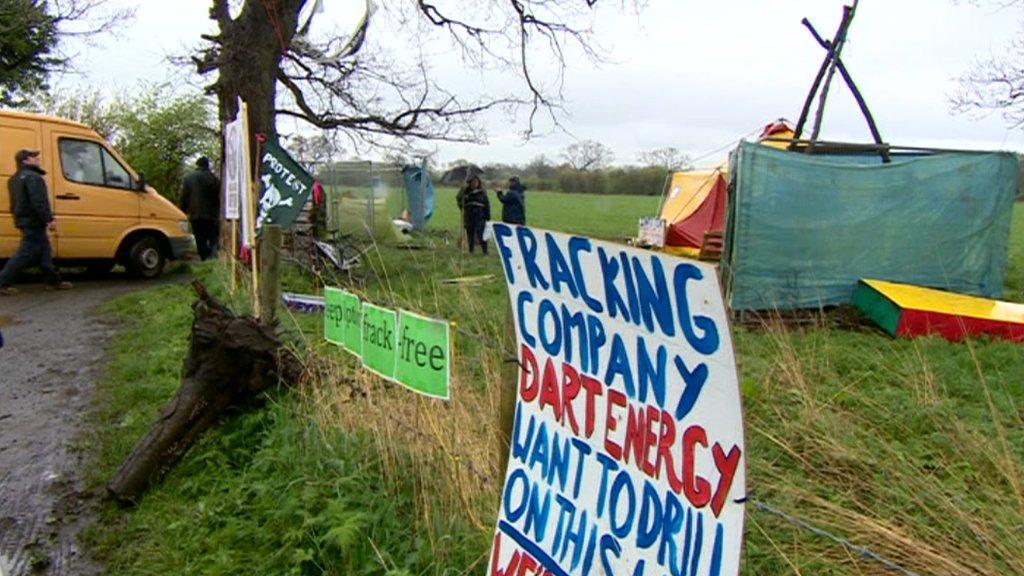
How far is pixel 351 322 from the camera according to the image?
3766 mm

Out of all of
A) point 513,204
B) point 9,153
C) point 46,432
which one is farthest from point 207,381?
point 513,204

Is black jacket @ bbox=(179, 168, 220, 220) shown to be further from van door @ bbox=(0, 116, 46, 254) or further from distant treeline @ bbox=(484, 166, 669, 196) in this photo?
distant treeline @ bbox=(484, 166, 669, 196)

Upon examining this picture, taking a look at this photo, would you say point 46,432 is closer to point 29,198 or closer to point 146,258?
point 29,198

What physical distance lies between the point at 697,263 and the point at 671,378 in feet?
0.89

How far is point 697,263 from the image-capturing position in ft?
4.69

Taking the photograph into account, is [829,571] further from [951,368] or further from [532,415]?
[951,368]

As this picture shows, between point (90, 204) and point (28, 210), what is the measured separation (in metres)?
1.49

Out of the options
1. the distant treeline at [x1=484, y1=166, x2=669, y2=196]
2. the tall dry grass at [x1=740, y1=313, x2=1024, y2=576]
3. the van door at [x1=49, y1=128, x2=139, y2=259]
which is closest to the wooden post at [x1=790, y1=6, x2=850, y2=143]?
the tall dry grass at [x1=740, y1=313, x2=1024, y2=576]

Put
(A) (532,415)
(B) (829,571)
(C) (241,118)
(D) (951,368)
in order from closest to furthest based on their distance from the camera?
(A) (532,415), (B) (829,571), (D) (951,368), (C) (241,118)

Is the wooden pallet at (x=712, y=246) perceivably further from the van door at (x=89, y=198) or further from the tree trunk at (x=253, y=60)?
the van door at (x=89, y=198)

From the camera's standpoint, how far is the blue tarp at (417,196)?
73.8 feet

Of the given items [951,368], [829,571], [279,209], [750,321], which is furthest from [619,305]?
[750,321]

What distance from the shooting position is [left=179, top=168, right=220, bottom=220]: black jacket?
12828 millimetres

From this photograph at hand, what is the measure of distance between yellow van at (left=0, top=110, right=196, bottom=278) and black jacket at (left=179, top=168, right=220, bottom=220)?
65 cm
